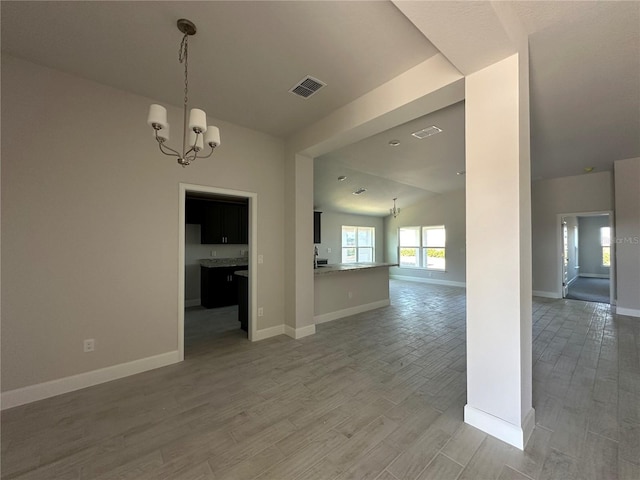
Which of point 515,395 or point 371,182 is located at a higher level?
point 371,182

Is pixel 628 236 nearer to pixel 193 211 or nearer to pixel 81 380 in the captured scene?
pixel 81 380

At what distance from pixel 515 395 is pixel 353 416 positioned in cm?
114

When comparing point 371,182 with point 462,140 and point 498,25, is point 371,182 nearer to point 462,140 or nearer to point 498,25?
point 462,140

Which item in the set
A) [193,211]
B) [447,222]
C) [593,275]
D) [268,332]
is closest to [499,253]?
[268,332]

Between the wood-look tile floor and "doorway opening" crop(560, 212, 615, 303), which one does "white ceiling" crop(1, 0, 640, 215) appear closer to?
the wood-look tile floor

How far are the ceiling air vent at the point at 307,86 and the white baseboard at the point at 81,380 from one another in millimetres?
3208

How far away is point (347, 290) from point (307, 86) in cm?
344

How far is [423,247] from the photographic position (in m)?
9.23

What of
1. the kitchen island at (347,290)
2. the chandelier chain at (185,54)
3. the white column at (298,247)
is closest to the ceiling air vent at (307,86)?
the chandelier chain at (185,54)

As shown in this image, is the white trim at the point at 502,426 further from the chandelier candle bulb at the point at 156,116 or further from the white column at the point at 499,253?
the chandelier candle bulb at the point at 156,116

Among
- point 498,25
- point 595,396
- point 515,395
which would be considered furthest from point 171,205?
point 595,396

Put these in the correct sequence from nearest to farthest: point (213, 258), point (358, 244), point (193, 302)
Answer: point (193, 302) < point (213, 258) < point (358, 244)

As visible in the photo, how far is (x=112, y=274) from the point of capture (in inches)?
104

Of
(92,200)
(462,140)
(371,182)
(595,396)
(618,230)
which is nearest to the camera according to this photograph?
(595,396)
